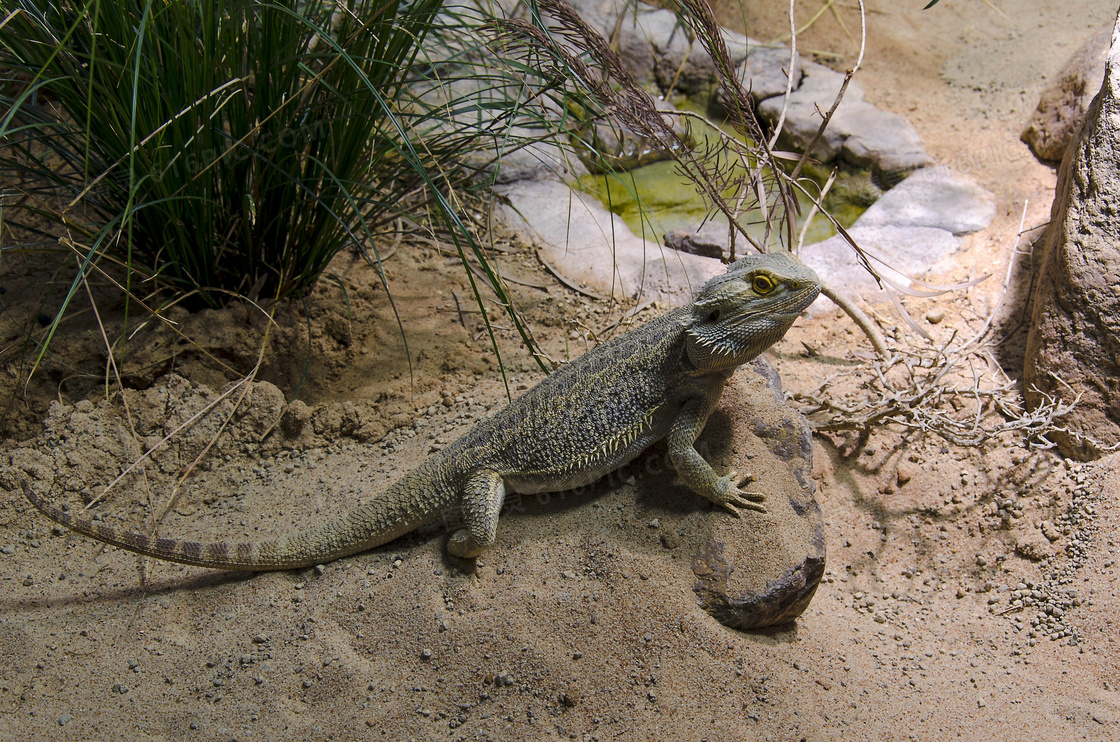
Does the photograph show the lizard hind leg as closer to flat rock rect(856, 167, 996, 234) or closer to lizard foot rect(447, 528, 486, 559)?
lizard foot rect(447, 528, 486, 559)

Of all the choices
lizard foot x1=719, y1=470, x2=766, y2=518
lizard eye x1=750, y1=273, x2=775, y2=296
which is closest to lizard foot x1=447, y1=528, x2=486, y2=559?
lizard foot x1=719, y1=470, x2=766, y2=518

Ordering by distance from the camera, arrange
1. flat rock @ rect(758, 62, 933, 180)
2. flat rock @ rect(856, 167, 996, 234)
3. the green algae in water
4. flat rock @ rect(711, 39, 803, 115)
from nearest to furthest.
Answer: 1. flat rock @ rect(856, 167, 996, 234)
2. the green algae in water
3. flat rock @ rect(758, 62, 933, 180)
4. flat rock @ rect(711, 39, 803, 115)

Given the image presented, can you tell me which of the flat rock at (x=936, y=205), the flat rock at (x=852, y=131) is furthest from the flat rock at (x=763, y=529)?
the flat rock at (x=852, y=131)

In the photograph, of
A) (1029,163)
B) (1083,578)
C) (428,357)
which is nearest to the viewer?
(1083,578)

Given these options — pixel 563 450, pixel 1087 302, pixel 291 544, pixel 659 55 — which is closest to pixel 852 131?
pixel 659 55

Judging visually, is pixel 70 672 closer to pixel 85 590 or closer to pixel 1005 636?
pixel 85 590

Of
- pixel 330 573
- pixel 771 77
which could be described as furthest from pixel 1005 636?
pixel 771 77

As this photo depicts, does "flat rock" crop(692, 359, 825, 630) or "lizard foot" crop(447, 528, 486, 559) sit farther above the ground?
"flat rock" crop(692, 359, 825, 630)
